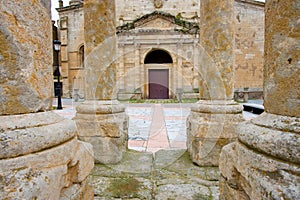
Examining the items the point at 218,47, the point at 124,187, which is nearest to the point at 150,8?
the point at 218,47

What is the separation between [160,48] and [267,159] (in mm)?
15320

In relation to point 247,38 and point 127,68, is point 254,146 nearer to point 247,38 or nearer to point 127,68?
point 127,68

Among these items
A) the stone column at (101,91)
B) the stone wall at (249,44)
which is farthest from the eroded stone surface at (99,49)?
the stone wall at (249,44)

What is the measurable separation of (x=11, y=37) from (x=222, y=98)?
2488mm

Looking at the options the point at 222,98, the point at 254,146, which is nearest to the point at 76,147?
the point at 254,146

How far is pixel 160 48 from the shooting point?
51.7 feet

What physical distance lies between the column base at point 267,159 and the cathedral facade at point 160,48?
1391cm

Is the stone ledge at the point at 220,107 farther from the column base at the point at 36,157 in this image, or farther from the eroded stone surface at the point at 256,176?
the column base at the point at 36,157

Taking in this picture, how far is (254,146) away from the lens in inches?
44.9

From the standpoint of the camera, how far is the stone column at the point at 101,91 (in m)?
2.83

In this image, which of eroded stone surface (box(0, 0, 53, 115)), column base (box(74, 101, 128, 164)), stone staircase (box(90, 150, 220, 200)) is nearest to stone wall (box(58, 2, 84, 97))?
column base (box(74, 101, 128, 164))

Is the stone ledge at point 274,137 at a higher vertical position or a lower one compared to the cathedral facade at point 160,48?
lower

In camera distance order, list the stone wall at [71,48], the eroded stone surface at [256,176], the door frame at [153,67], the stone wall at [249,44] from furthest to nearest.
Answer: the stone wall at [71,48] → the stone wall at [249,44] → the door frame at [153,67] → the eroded stone surface at [256,176]

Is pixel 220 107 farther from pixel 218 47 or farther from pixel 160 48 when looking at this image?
pixel 160 48
